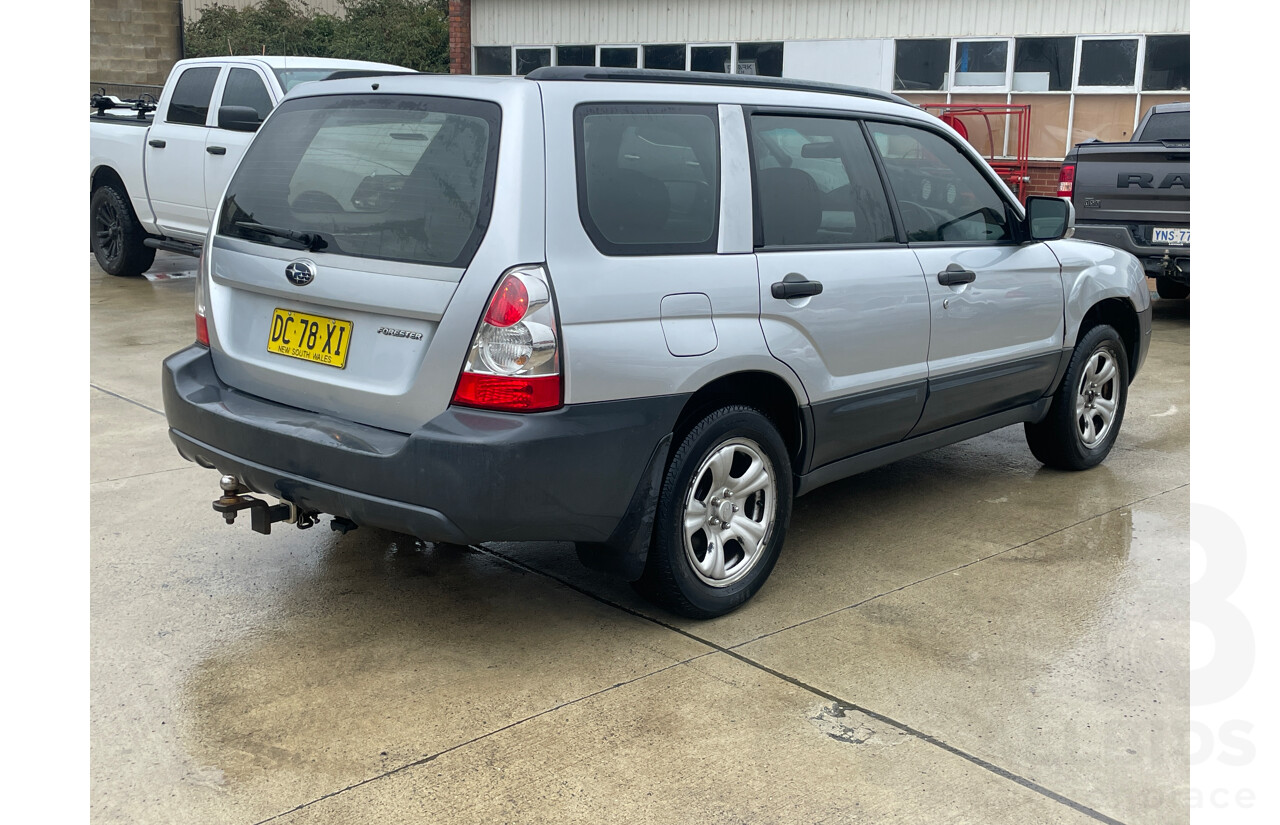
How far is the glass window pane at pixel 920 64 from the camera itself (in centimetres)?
1973

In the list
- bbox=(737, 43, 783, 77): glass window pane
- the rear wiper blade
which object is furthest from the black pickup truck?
bbox=(737, 43, 783, 77): glass window pane

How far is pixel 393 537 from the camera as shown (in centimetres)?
467

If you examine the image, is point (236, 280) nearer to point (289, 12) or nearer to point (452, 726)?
point (452, 726)

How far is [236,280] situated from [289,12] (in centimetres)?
3877

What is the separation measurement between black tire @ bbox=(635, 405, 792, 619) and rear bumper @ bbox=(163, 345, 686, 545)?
0.54 ft

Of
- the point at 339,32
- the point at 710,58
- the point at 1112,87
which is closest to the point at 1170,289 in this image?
the point at 1112,87

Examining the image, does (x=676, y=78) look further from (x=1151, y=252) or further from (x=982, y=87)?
(x=982, y=87)

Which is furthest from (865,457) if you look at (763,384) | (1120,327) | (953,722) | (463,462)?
(1120,327)

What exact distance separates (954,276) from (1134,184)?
5.99 metres

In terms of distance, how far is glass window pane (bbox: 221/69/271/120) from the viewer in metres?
9.40

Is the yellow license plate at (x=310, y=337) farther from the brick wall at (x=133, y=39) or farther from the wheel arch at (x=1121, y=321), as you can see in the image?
the brick wall at (x=133, y=39)

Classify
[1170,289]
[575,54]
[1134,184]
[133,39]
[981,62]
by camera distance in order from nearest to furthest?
[1134,184] < [1170,289] < [981,62] < [133,39] < [575,54]

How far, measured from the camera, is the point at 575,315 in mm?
3320

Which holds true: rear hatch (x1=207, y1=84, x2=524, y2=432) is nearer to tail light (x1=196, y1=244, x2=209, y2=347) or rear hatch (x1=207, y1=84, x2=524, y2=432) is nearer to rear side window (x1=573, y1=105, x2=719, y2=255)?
tail light (x1=196, y1=244, x2=209, y2=347)
